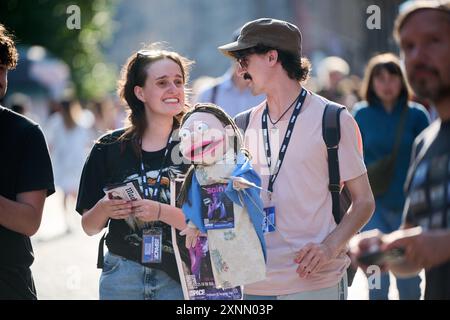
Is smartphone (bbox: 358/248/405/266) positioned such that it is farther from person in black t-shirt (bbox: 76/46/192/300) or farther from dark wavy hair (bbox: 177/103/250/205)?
person in black t-shirt (bbox: 76/46/192/300)

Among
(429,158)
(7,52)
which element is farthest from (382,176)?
(429,158)

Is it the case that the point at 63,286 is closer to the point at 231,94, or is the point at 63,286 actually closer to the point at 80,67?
the point at 231,94

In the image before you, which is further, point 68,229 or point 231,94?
point 68,229

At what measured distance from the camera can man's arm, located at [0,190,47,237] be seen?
493cm

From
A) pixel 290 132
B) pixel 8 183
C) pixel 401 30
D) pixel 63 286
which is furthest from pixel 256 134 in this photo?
pixel 63 286

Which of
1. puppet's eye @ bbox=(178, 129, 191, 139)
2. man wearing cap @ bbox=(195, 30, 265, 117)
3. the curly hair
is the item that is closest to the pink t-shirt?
puppet's eye @ bbox=(178, 129, 191, 139)

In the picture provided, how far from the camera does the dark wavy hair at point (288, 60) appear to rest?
525 cm

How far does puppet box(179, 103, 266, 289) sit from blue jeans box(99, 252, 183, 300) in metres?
0.37

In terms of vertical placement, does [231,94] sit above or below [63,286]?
above

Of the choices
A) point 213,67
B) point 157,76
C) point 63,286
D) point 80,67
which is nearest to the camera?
point 157,76

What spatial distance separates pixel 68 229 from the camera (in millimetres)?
15648

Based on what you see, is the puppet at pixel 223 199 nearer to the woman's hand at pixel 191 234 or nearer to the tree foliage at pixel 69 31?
the woman's hand at pixel 191 234

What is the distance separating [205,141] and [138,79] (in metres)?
0.94
